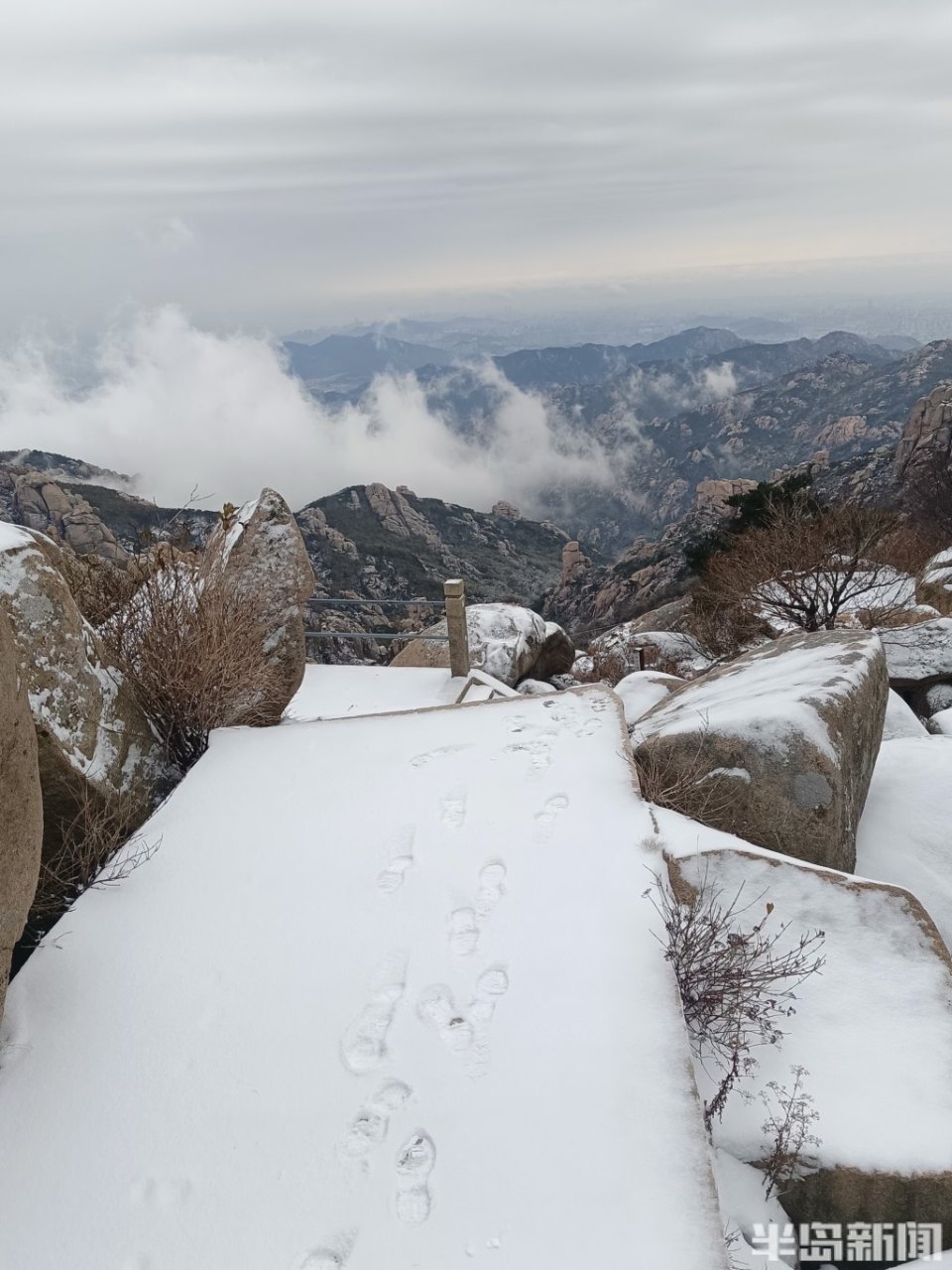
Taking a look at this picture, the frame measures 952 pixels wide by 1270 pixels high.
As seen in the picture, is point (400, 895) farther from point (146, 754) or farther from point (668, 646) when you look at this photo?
point (668, 646)

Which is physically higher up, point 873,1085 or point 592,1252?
point 592,1252

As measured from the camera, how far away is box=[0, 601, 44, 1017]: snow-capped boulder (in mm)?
3400

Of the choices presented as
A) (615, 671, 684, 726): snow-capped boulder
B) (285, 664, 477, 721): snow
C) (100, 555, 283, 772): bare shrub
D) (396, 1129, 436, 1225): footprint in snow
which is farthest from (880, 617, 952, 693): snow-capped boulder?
(396, 1129, 436, 1225): footprint in snow

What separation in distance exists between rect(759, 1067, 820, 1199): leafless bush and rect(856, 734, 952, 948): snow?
6.42 feet

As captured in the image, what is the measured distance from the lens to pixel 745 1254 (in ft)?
10.4

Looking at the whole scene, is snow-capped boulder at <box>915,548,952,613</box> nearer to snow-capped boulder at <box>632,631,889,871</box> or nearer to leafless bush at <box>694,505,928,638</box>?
leafless bush at <box>694,505,928,638</box>

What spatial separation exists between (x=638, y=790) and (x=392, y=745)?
1977mm

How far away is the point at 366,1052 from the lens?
3414 mm

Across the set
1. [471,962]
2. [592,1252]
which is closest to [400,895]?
[471,962]

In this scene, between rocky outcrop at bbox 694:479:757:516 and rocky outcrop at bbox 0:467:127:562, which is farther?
rocky outcrop at bbox 694:479:757:516

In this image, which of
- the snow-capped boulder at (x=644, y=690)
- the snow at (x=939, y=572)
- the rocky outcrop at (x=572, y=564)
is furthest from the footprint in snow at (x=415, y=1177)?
the rocky outcrop at (x=572, y=564)

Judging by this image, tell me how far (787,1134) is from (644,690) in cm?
787

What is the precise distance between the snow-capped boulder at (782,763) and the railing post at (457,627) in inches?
162

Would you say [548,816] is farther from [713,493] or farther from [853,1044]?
[713,493]
